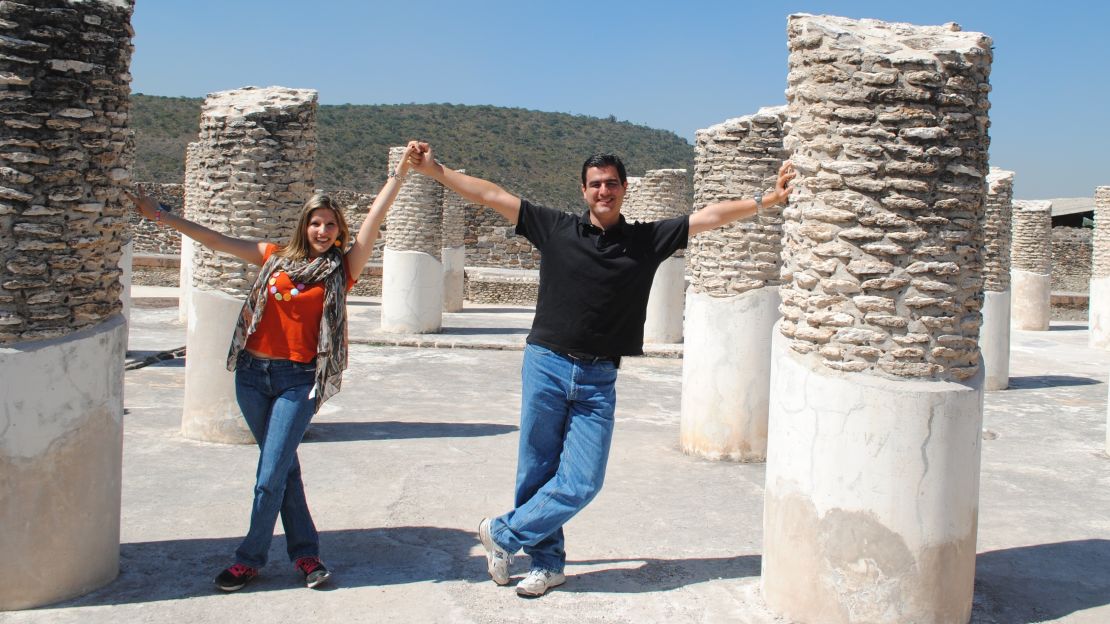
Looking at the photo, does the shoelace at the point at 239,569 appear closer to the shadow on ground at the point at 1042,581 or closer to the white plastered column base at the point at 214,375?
the shadow on ground at the point at 1042,581

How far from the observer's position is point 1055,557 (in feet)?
18.2

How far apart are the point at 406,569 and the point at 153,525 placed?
164cm

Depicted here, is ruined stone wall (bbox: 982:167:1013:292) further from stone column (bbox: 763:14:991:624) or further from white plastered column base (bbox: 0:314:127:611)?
white plastered column base (bbox: 0:314:127:611)

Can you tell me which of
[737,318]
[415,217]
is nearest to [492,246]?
[415,217]

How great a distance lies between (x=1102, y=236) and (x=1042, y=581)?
15052mm

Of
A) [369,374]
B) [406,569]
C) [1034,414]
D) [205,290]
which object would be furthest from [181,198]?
[406,569]

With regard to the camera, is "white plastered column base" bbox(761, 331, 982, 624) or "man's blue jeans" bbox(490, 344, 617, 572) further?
"man's blue jeans" bbox(490, 344, 617, 572)

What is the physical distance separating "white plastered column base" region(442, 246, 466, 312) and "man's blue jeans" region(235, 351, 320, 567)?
15974 millimetres

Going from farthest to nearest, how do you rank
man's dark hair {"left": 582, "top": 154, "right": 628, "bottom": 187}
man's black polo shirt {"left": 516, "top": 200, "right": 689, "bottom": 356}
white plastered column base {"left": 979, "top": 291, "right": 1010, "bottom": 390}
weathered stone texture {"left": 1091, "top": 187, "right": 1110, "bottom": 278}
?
weathered stone texture {"left": 1091, "top": 187, "right": 1110, "bottom": 278} → white plastered column base {"left": 979, "top": 291, "right": 1010, "bottom": 390} → man's dark hair {"left": 582, "top": 154, "right": 628, "bottom": 187} → man's black polo shirt {"left": 516, "top": 200, "right": 689, "bottom": 356}

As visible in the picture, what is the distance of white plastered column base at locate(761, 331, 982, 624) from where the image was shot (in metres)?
4.05

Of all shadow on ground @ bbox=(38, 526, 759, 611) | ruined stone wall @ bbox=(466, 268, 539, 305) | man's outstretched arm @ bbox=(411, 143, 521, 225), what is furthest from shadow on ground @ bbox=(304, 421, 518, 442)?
ruined stone wall @ bbox=(466, 268, 539, 305)

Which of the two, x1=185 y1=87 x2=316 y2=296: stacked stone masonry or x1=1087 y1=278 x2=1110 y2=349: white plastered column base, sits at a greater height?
x1=185 y1=87 x2=316 y2=296: stacked stone masonry

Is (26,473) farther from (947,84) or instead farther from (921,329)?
(947,84)

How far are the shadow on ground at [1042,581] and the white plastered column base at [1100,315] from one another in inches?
521
